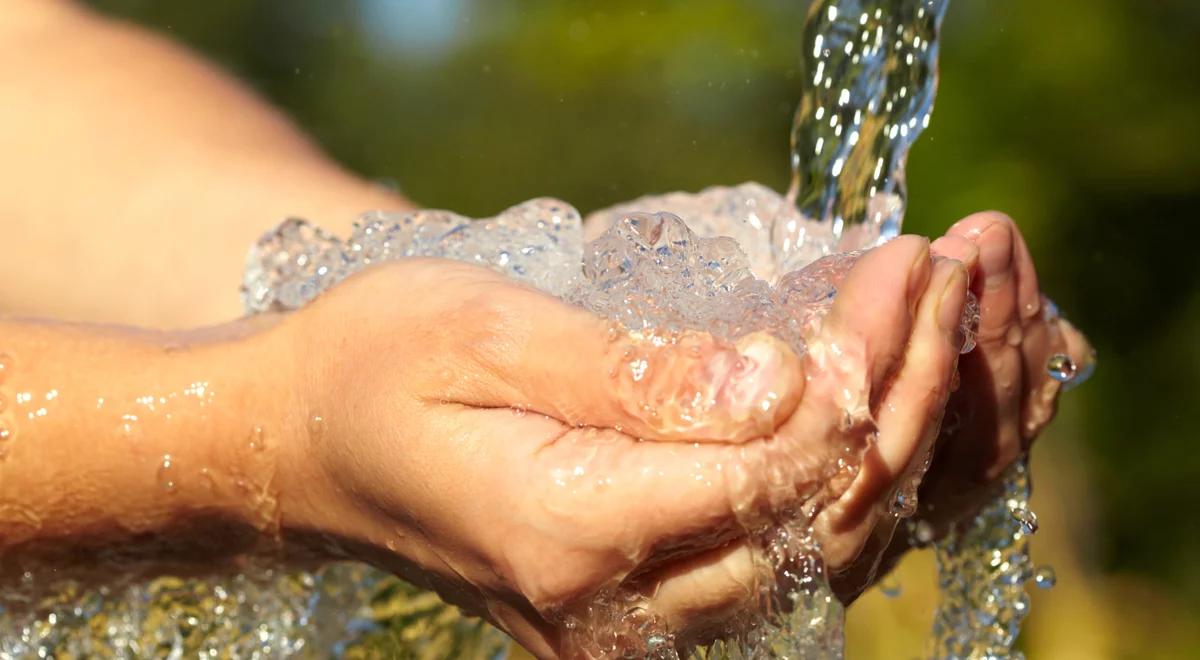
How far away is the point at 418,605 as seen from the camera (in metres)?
1.20

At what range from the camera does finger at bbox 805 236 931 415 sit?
709 mm

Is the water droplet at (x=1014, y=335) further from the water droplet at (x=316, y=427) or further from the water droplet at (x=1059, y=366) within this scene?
the water droplet at (x=316, y=427)

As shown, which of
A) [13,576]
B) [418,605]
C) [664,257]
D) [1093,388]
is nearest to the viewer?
[664,257]

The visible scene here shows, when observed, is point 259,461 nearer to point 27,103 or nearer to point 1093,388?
point 27,103

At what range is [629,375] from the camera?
2.32 feet

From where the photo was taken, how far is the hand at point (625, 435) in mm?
690

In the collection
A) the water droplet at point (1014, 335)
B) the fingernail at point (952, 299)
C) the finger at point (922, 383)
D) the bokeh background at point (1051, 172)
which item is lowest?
the bokeh background at point (1051, 172)


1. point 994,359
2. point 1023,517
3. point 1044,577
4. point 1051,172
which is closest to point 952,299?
point 994,359

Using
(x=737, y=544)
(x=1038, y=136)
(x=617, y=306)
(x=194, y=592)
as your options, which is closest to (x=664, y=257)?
(x=617, y=306)

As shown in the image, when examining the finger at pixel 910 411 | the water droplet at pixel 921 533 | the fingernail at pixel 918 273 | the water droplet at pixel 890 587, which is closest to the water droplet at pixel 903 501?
the finger at pixel 910 411

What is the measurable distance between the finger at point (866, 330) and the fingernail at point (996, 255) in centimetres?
20

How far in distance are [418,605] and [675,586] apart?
514 millimetres

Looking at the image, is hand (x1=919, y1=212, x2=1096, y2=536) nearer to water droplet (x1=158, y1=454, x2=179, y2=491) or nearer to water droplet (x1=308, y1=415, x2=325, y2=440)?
water droplet (x1=308, y1=415, x2=325, y2=440)

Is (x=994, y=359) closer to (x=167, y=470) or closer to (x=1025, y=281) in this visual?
(x=1025, y=281)
